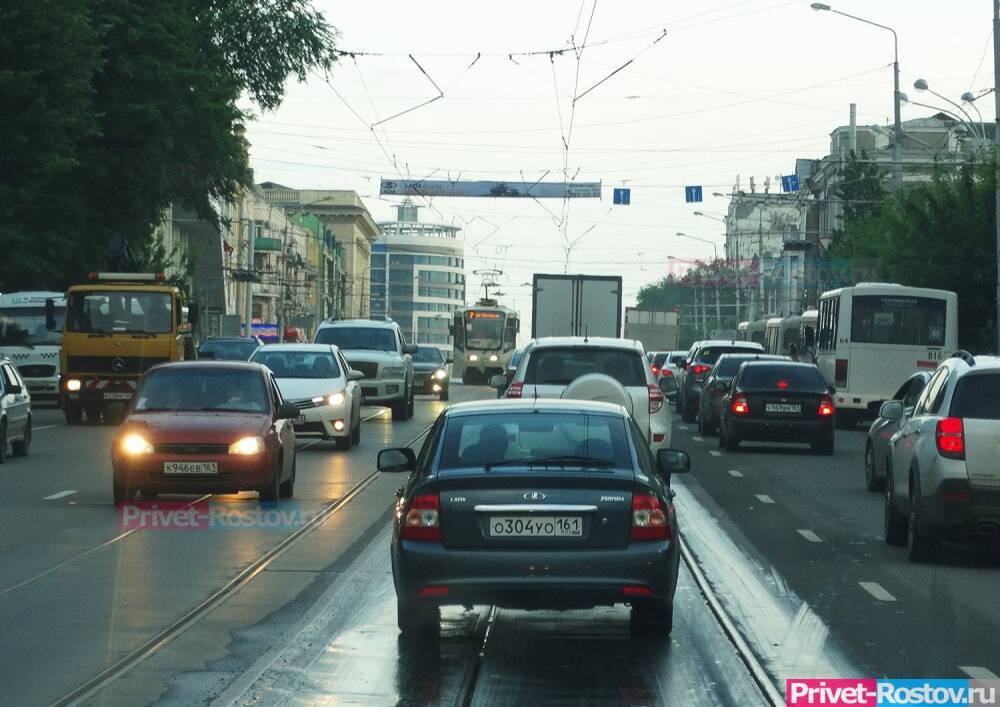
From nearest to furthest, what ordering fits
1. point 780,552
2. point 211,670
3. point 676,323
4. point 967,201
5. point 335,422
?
1. point 211,670
2. point 780,552
3. point 335,422
4. point 967,201
5. point 676,323

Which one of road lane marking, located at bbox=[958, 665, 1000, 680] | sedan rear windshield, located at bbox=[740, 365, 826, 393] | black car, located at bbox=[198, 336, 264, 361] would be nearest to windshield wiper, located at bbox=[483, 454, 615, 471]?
road lane marking, located at bbox=[958, 665, 1000, 680]

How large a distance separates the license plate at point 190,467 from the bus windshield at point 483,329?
5856cm

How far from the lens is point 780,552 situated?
14.4 m

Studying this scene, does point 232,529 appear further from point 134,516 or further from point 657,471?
point 657,471

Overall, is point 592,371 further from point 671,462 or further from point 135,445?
point 671,462

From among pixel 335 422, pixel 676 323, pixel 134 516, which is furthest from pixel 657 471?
pixel 676 323

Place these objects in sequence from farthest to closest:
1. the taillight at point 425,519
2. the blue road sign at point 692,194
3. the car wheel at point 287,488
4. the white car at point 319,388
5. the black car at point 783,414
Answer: the blue road sign at point 692,194 → the black car at point 783,414 → the white car at point 319,388 → the car wheel at point 287,488 → the taillight at point 425,519

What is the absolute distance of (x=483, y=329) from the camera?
251 feet

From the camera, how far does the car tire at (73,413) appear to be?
35125 millimetres

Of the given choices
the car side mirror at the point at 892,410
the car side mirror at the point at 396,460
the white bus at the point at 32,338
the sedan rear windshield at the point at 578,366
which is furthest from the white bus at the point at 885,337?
the car side mirror at the point at 396,460

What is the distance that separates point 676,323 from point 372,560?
2434 inches

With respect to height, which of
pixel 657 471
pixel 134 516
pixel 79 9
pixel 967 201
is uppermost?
pixel 79 9

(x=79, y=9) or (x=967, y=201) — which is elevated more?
(x=79, y=9)

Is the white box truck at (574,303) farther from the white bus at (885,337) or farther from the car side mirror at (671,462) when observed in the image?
the car side mirror at (671,462)
